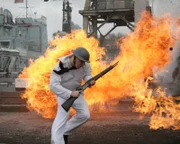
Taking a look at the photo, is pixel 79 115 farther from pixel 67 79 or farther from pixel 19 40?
pixel 19 40

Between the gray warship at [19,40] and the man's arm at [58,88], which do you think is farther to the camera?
the gray warship at [19,40]

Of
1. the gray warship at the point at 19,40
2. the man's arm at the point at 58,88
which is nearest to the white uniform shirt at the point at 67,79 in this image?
the man's arm at the point at 58,88

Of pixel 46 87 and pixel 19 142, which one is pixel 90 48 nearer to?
pixel 46 87

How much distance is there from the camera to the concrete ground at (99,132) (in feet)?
22.5

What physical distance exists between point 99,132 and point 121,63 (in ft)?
10.9

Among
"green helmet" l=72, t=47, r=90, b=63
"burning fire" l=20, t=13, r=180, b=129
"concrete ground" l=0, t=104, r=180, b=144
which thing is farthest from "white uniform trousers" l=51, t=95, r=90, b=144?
"burning fire" l=20, t=13, r=180, b=129

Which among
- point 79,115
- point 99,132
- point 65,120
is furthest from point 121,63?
point 65,120

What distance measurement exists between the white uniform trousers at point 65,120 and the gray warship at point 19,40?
26.8 m

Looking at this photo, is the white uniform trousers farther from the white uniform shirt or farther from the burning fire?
the burning fire

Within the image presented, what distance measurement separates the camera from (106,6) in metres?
18.8

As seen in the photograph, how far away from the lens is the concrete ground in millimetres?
6873

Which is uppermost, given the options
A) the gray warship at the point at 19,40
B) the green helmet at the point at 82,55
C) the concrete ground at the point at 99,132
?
the gray warship at the point at 19,40

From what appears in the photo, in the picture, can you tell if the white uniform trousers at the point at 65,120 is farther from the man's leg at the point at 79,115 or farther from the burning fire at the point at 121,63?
the burning fire at the point at 121,63

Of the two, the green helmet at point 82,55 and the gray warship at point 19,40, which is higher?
the gray warship at point 19,40
